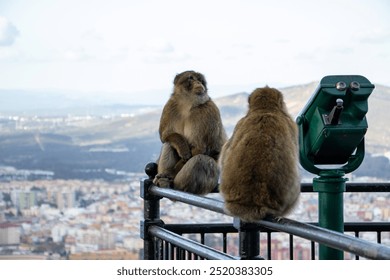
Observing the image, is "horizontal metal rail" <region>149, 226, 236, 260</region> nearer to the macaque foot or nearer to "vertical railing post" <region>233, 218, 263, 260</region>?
"vertical railing post" <region>233, 218, 263, 260</region>

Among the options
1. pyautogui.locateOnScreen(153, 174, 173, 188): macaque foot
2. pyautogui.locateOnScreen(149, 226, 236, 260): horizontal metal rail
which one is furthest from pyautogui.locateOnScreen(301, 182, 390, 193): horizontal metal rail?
pyautogui.locateOnScreen(153, 174, 173, 188): macaque foot

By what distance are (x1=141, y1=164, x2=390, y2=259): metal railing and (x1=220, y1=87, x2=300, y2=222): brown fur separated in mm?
98

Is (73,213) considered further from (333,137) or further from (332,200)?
(333,137)

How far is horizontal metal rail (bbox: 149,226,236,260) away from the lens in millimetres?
3408

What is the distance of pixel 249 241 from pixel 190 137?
10.3ft

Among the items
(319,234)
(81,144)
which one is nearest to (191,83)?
(319,234)

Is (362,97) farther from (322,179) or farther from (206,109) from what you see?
(206,109)

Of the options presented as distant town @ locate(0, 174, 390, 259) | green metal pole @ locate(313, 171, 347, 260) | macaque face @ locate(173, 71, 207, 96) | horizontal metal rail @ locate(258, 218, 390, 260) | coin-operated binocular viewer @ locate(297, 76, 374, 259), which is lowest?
distant town @ locate(0, 174, 390, 259)

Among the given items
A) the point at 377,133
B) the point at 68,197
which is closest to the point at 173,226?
the point at 377,133

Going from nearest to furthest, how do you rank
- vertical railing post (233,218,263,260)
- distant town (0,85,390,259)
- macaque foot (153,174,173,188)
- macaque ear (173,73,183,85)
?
vertical railing post (233,218,263,260) < macaque foot (153,174,173,188) < macaque ear (173,73,183,85) < distant town (0,85,390,259)

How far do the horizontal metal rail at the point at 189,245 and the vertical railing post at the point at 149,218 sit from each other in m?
0.04

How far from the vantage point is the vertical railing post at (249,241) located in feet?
10.8

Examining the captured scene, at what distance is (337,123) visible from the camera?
334cm

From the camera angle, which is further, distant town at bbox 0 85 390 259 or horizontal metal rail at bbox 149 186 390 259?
distant town at bbox 0 85 390 259
